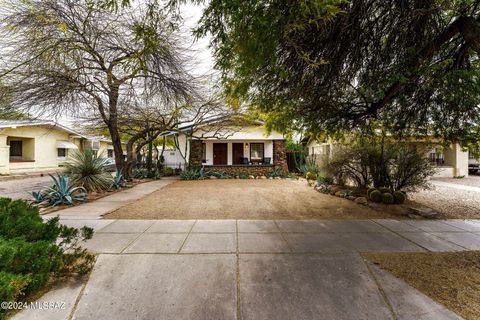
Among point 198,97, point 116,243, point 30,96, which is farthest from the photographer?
point 198,97

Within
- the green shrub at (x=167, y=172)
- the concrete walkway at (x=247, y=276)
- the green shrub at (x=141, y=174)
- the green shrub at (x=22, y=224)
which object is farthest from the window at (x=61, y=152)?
the green shrub at (x=22, y=224)

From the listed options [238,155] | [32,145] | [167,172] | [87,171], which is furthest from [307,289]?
[32,145]

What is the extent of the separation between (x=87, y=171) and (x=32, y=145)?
14.0m

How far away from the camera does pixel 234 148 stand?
17500 mm

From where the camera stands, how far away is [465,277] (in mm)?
2785

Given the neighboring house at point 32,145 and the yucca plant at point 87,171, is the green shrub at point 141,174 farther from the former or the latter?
the yucca plant at point 87,171

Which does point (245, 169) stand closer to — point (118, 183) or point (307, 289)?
point (118, 183)

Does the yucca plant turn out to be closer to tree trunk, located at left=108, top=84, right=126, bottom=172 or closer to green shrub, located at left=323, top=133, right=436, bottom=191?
tree trunk, located at left=108, top=84, right=126, bottom=172

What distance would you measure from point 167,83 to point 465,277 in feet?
28.7

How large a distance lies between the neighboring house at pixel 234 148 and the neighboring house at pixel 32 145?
6626 mm

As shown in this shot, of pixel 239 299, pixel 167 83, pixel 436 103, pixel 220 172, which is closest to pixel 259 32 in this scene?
pixel 239 299

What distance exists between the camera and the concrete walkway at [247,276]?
2240 millimetres

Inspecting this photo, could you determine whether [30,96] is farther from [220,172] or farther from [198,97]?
[220,172]

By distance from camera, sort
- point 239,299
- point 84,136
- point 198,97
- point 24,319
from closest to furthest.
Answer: point 24,319, point 239,299, point 198,97, point 84,136
